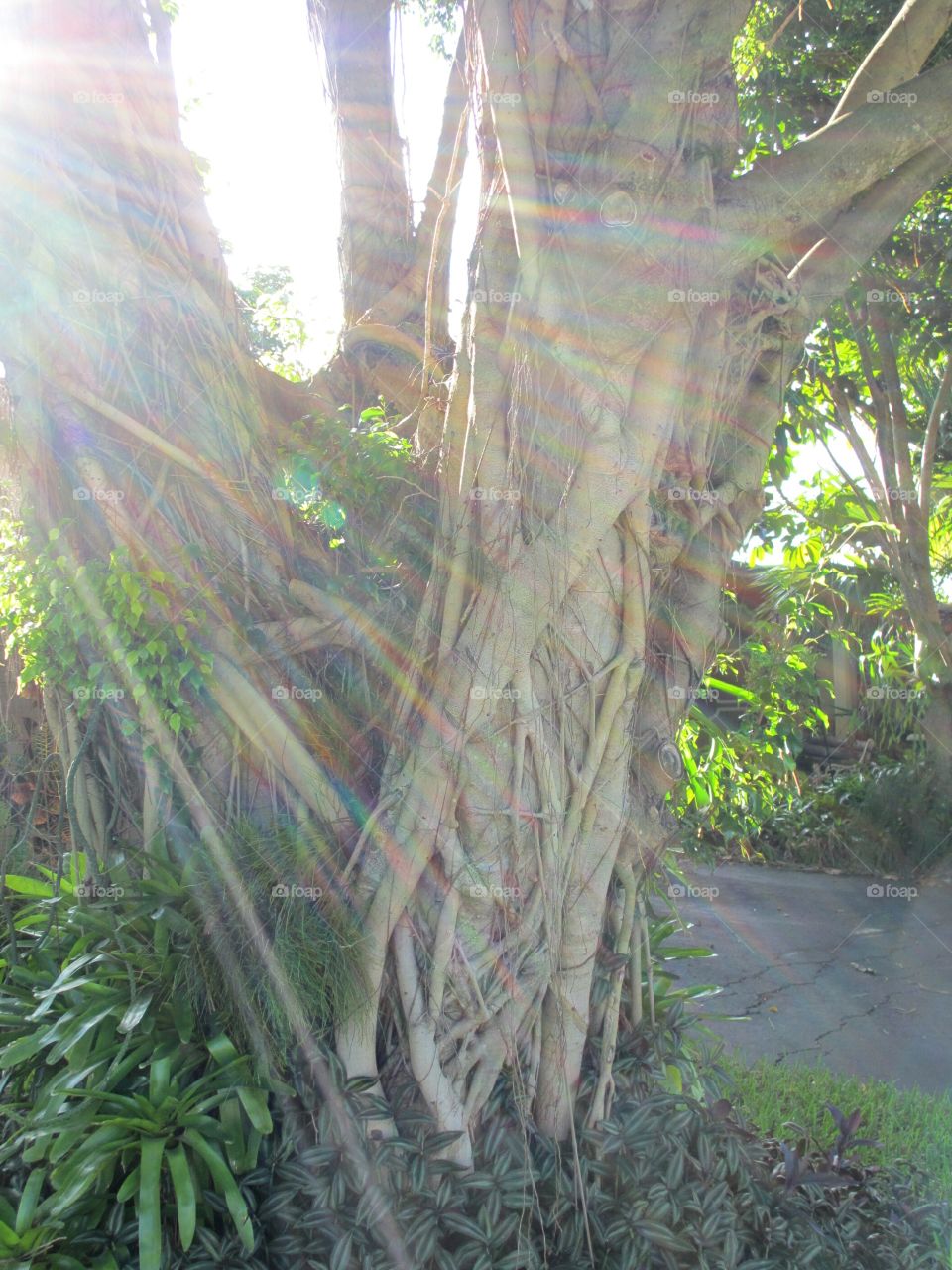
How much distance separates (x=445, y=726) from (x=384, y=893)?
0.50m

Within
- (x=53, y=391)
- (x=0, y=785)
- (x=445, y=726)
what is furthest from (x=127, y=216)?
(x=0, y=785)

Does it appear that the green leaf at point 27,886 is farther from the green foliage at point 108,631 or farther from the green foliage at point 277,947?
the green foliage at point 277,947

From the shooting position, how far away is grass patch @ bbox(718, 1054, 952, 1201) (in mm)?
3834

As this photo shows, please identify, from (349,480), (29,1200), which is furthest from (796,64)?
(29,1200)

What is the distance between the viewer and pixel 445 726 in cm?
305

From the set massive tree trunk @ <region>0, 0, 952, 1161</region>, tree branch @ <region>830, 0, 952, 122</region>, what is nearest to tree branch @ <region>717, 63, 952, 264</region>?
massive tree trunk @ <region>0, 0, 952, 1161</region>

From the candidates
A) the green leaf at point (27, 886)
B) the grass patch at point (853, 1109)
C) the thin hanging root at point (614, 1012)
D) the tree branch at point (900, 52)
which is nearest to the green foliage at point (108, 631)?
the green leaf at point (27, 886)

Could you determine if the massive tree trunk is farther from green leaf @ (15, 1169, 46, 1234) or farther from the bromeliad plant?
green leaf @ (15, 1169, 46, 1234)

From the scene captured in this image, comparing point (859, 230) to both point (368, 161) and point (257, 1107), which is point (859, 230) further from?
point (257, 1107)

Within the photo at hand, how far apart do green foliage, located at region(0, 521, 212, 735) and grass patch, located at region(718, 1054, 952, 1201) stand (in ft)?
8.50

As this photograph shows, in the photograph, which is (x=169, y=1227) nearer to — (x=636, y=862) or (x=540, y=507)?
(x=636, y=862)

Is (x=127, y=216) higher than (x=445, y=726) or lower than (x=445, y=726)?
higher

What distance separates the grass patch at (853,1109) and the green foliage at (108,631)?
8.50 feet

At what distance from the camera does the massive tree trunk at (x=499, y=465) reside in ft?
10.0
